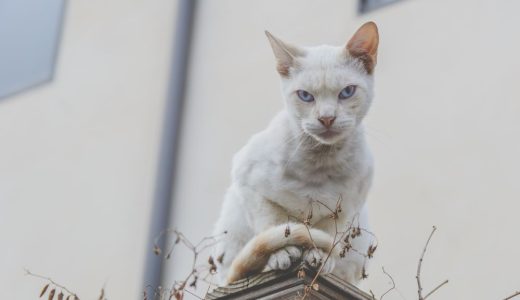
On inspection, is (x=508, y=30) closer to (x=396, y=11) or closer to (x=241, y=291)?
(x=396, y=11)

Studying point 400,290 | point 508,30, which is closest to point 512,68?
point 508,30

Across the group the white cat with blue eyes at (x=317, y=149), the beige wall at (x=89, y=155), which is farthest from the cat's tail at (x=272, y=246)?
the beige wall at (x=89, y=155)

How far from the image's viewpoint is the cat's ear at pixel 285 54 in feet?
8.27

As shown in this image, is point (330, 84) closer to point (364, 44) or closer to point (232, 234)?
point (364, 44)

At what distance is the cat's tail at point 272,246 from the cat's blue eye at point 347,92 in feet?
1.40

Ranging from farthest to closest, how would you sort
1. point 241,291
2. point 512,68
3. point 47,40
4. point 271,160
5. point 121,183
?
1. point 47,40
2. point 121,183
3. point 512,68
4. point 271,160
5. point 241,291

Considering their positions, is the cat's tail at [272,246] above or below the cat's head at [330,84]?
below

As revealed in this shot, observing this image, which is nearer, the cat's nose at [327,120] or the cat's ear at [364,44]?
the cat's nose at [327,120]

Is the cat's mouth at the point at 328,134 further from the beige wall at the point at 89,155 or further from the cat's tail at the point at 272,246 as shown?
the beige wall at the point at 89,155

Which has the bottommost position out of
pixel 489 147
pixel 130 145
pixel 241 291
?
pixel 241 291

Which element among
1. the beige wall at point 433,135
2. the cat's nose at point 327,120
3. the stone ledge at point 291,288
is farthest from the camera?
the beige wall at point 433,135

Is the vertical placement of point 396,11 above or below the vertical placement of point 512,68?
above

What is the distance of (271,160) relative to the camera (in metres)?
2.52

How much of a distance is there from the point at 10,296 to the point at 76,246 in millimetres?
510
